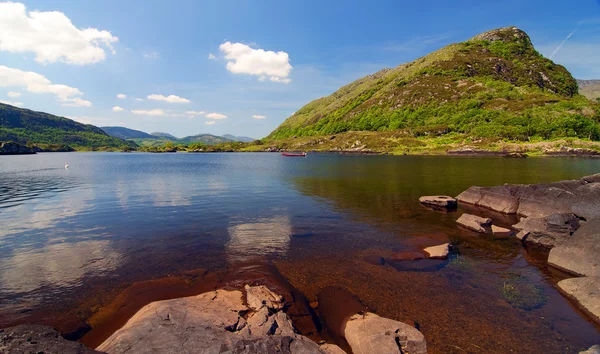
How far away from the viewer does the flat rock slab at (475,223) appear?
24.8 metres

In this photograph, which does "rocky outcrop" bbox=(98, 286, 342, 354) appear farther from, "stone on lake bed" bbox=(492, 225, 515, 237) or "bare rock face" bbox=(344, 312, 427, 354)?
"stone on lake bed" bbox=(492, 225, 515, 237)

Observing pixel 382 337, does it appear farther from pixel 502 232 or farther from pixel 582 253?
pixel 502 232

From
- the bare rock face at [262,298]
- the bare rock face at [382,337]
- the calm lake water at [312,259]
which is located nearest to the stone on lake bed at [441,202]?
the calm lake water at [312,259]

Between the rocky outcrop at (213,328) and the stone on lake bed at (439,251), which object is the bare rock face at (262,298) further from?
the stone on lake bed at (439,251)

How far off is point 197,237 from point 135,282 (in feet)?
25.5

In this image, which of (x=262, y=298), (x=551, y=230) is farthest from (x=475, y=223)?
(x=262, y=298)

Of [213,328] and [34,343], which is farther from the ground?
[34,343]

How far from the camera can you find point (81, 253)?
65.3ft

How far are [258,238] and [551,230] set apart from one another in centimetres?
2331

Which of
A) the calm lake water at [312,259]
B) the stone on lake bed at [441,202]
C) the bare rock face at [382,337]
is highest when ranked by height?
the stone on lake bed at [441,202]

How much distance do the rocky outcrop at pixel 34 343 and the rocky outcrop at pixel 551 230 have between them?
2831 centimetres

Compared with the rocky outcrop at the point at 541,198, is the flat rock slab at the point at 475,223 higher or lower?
lower

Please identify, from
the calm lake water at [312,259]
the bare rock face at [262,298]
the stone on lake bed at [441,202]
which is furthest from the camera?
the stone on lake bed at [441,202]

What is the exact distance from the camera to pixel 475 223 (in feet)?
83.0
